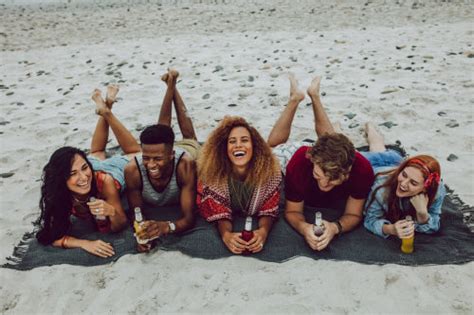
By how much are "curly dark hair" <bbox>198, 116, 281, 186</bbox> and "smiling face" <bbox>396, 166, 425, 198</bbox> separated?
119 cm

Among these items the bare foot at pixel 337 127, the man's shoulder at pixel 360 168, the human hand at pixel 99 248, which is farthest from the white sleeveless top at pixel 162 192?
the bare foot at pixel 337 127

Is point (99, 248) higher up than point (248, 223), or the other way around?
point (248, 223)

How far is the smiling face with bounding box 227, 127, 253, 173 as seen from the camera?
3.78 meters

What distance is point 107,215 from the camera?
3873mm

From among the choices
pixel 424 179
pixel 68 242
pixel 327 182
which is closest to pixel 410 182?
pixel 424 179

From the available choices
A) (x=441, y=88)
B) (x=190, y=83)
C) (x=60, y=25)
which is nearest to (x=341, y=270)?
(x=441, y=88)

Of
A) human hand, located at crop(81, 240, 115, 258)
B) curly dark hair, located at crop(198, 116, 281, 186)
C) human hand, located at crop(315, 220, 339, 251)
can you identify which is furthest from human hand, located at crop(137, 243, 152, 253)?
human hand, located at crop(315, 220, 339, 251)

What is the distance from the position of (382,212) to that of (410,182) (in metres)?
0.51

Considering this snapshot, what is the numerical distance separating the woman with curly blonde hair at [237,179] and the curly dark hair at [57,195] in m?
1.13

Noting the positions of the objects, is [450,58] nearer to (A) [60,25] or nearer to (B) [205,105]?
(B) [205,105]

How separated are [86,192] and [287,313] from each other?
7.03ft

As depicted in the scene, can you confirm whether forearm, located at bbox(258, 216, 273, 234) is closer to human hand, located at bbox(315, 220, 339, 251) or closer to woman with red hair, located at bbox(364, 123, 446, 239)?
human hand, located at bbox(315, 220, 339, 251)

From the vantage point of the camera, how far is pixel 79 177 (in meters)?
3.73

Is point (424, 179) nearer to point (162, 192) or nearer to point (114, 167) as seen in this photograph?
point (162, 192)
